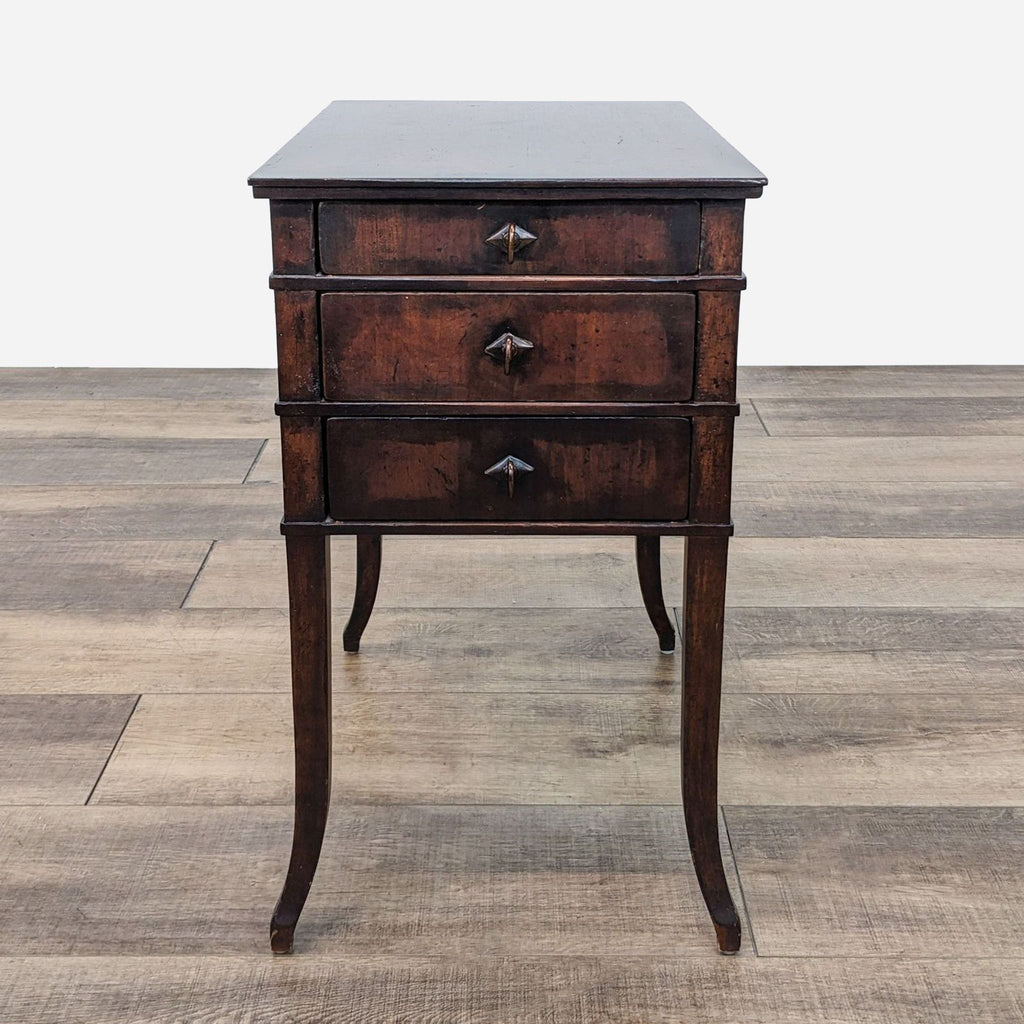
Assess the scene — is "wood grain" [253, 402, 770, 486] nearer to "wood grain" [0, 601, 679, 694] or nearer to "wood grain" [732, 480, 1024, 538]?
"wood grain" [732, 480, 1024, 538]

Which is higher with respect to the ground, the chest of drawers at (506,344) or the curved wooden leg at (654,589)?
the chest of drawers at (506,344)

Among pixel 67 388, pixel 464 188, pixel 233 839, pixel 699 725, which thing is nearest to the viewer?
pixel 464 188

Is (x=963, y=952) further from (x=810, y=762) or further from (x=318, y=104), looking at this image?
(x=318, y=104)

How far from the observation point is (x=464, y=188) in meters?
1.32

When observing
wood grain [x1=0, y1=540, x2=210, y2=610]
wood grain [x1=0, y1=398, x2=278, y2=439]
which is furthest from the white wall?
wood grain [x1=0, y1=540, x2=210, y2=610]

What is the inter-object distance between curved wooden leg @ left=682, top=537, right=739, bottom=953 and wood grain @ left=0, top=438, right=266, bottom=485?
166 centimetres

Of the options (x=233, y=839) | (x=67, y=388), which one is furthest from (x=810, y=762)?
(x=67, y=388)

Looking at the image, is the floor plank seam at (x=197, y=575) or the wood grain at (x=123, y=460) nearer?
the floor plank seam at (x=197, y=575)

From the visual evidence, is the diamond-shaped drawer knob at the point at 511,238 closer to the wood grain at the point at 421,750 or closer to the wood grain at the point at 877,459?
the wood grain at the point at 421,750

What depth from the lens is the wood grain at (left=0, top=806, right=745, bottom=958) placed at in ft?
5.13

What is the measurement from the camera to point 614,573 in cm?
254

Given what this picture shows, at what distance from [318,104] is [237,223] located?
0.40 metres

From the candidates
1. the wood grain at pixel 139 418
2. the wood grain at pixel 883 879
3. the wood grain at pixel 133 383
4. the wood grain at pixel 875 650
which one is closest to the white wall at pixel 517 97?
the wood grain at pixel 133 383

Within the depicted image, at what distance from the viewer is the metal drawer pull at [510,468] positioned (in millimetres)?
1405
